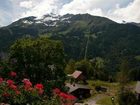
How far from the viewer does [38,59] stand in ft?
122

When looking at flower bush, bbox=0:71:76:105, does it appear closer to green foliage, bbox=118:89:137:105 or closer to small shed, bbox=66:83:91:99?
green foliage, bbox=118:89:137:105

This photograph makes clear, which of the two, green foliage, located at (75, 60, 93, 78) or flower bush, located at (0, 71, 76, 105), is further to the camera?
green foliage, located at (75, 60, 93, 78)

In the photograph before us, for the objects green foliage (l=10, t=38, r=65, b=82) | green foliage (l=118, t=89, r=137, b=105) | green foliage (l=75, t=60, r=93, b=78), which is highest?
green foliage (l=10, t=38, r=65, b=82)

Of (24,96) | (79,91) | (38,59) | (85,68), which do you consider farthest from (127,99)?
(85,68)

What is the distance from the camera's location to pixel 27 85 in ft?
75.4

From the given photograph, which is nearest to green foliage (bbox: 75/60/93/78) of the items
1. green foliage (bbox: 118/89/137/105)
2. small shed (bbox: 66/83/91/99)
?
small shed (bbox: 66/83/91/99)

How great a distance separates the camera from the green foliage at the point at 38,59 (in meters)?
36.4

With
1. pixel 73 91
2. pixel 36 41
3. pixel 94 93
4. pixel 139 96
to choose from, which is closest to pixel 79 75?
pixel 94 93

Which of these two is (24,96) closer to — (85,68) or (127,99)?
(127,99)

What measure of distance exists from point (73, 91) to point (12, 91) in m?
84.0

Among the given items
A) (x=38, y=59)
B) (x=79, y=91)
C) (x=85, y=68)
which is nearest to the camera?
(x=38, y=59)

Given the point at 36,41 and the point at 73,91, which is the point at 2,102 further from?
the point at 73,91

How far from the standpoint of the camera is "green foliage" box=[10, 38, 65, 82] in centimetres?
3641

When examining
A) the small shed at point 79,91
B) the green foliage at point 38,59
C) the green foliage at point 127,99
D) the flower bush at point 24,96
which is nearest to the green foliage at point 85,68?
the small shed at point 79,91
